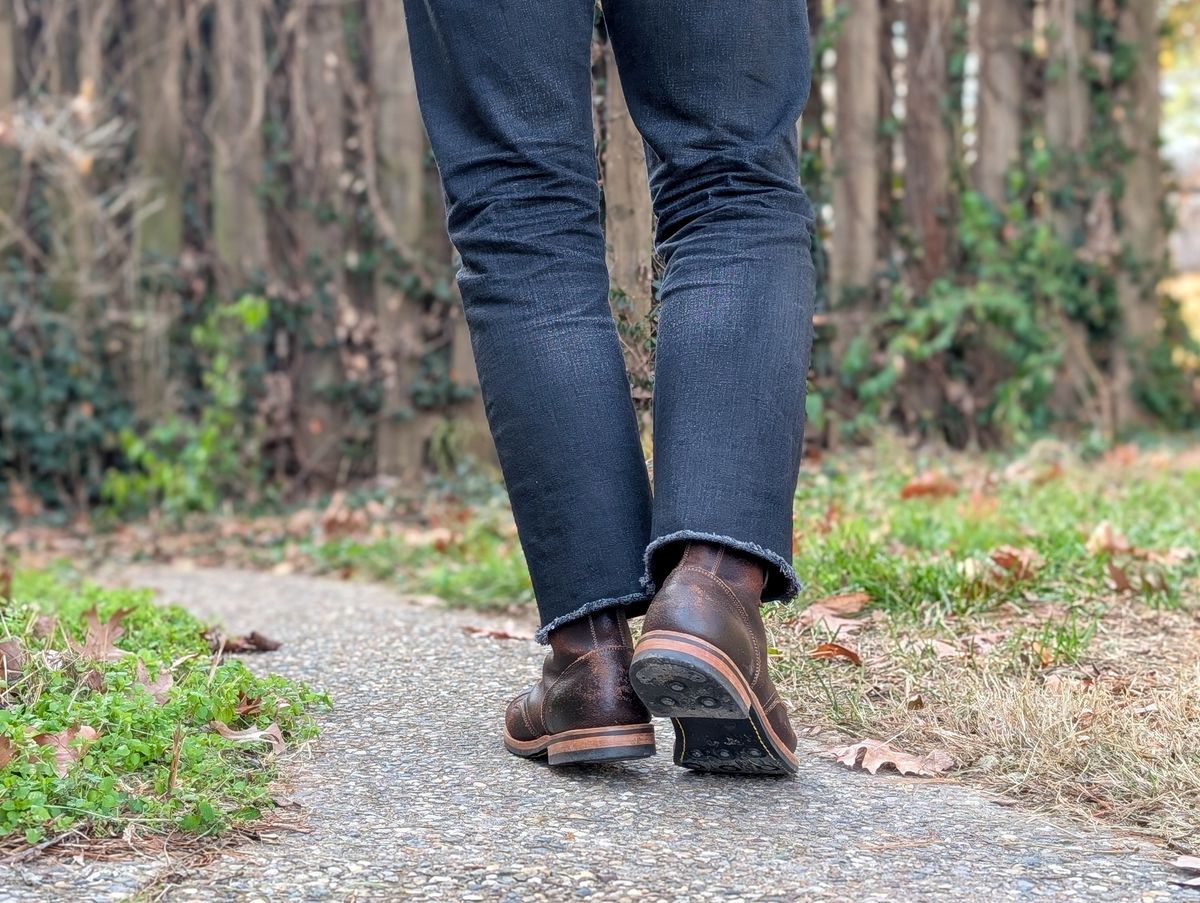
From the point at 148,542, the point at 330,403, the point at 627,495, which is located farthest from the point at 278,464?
the point at 627,495

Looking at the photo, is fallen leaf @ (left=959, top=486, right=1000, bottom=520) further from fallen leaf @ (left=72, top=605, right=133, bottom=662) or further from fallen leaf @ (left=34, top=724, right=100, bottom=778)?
fallen leaf @ (left=34, top=724, right=100, bottom=778)

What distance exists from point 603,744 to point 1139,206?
4.90 m

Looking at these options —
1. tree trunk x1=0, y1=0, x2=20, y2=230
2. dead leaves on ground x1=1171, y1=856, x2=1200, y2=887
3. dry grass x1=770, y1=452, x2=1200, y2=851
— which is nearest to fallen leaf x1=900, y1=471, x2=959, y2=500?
dry grass x1=770, y1=452, x2=1200, y2=851

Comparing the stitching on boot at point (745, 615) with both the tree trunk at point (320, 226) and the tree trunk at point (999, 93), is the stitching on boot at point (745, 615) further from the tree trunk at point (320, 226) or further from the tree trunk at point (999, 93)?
the tree trunk at point (999, 93)

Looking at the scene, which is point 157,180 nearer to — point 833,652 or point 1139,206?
point 1139,206

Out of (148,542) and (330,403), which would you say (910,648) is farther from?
(330,403)

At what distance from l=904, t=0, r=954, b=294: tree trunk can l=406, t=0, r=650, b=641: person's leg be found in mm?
4214

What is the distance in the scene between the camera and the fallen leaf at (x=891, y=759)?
167cm

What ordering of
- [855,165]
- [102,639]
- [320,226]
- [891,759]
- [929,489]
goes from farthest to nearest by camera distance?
[320,226] < [855,165] < [929,489] < [102,639] < [891,759]

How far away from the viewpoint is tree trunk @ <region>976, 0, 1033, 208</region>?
5.48 metres

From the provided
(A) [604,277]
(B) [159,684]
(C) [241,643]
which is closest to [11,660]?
(B) [159,684]

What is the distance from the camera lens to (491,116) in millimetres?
1489

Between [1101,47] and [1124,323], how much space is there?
3.87 ft

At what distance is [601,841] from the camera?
4.46 ft
